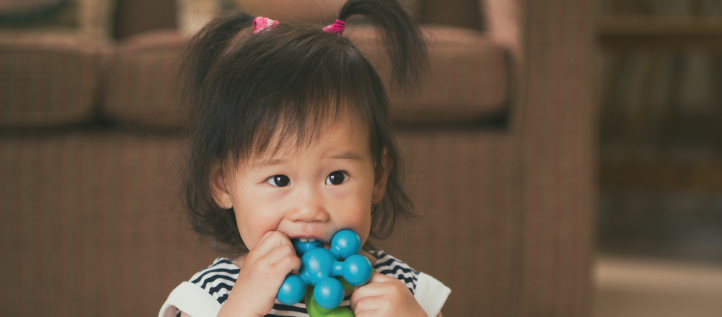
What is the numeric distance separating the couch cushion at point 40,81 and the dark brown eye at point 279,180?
55 centimetres

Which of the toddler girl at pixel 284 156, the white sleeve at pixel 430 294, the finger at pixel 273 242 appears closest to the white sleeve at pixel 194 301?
the toddler girl at pixel 284 156

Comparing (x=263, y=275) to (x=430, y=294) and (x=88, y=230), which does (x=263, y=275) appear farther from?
(x=88, y=230)

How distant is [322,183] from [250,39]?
6.5 inches

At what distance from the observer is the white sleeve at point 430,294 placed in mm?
662

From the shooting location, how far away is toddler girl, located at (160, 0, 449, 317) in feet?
1.75

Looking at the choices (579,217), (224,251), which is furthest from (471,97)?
(224,251)

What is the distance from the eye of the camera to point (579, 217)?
954 mm

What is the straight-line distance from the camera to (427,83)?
3.00 ft

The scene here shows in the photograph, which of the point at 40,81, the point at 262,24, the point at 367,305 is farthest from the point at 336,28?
the point at 40,81

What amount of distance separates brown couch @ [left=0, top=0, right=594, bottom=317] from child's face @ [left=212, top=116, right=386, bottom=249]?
38cm

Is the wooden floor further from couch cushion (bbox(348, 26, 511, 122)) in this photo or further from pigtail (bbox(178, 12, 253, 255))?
pigtail (bbox(178, 12, 253, 255))

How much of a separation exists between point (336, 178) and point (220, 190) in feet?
0.46

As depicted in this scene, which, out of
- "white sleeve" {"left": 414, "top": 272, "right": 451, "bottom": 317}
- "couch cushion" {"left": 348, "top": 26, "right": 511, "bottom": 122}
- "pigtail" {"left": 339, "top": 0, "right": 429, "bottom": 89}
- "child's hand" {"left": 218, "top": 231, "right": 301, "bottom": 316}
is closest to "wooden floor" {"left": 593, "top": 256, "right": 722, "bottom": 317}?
"couch cushion" {"left": 348, "top": 26, "right": 511, "bottom": 122}

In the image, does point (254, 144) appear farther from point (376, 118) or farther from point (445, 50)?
point (445, 50)
